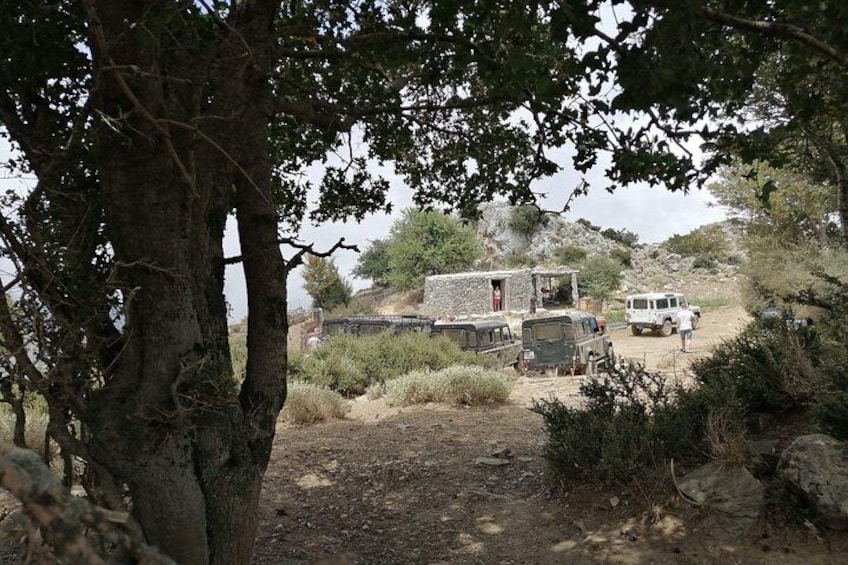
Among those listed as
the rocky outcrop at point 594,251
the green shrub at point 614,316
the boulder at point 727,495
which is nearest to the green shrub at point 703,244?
the rocky outcrop at point 594,251

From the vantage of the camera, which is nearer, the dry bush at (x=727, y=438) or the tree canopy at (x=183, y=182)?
the tree canopy at (x=183, y=182)

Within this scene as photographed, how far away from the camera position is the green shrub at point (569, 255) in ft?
184

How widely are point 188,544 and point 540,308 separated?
39.2 m

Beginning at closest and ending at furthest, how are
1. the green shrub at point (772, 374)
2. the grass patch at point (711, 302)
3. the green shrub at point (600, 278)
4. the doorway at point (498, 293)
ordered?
the green shrub at point (772, 374) < the grass patch at point (711, 302) < the doorway at point (498, 293) < the green shrub at point (600, 278)

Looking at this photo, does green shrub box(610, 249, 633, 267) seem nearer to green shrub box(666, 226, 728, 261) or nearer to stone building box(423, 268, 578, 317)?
green shrub box(666, 226, 728, 261)

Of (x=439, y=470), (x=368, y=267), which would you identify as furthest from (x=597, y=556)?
(x=368, y=267)

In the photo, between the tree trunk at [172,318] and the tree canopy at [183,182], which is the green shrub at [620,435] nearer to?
the tree canopy at [183,182]

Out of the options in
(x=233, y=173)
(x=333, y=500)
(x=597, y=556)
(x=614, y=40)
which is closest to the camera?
(x=614, y=40)

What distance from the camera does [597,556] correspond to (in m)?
4.16

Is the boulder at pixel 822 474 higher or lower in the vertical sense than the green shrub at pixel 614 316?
higher

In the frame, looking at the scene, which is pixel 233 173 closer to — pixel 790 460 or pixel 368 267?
pixel 790 460

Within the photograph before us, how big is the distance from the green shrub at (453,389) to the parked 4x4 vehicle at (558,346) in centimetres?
473

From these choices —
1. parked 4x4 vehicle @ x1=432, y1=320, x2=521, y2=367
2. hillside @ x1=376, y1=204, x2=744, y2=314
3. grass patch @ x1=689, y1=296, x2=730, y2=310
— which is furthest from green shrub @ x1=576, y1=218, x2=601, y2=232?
parked 4x4 vehicle @ x1=432, y1=320, x2=521, y2=367

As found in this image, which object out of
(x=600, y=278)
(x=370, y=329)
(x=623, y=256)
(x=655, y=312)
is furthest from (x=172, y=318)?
(x=623, y=256)
